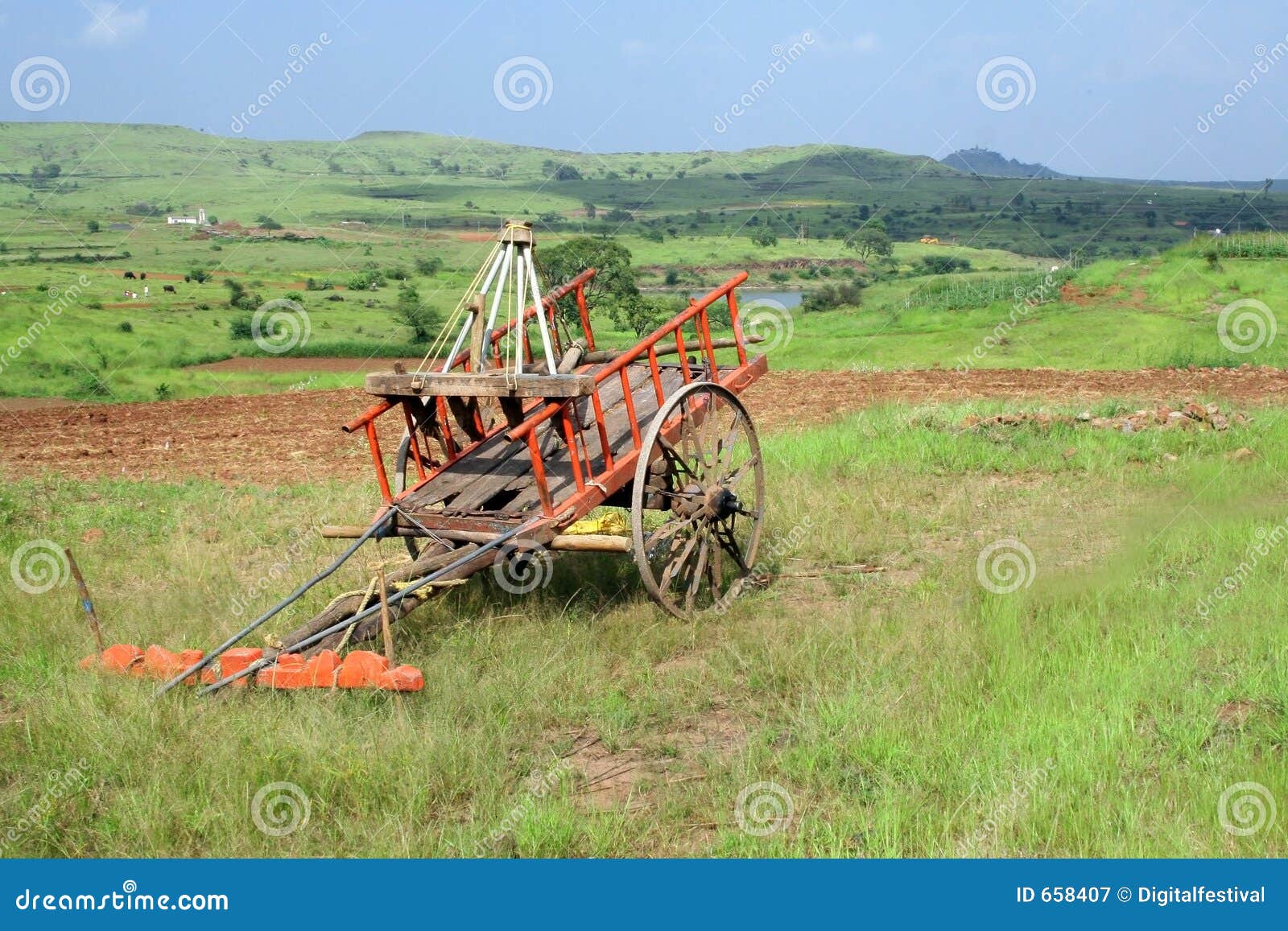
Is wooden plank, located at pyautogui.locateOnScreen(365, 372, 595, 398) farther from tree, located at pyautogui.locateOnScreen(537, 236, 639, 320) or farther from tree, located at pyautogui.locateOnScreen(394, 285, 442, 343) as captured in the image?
tree, located at pyautogui.locateOnScreen(394, 285, 442, 343)

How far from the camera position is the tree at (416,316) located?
3083 cm

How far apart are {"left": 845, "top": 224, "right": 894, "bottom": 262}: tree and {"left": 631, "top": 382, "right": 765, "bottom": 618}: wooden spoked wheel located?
5338 cm

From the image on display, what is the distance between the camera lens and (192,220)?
209 feet

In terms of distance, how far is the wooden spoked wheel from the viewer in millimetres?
6332

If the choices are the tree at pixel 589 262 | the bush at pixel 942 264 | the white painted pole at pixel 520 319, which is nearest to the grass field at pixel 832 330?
the tree at pixel 589 262

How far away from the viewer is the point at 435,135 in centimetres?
15062

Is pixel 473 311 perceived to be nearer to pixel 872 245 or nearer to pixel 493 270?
pixel 493 270

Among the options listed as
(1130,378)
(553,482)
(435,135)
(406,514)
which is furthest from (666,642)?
(435,135)

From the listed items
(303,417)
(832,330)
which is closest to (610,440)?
(303,417)

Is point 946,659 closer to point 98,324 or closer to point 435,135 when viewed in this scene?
point 98,324

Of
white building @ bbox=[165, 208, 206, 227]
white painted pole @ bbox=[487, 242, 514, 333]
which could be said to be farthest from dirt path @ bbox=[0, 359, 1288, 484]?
white building @ bbox=[165, 208, 206, 227]

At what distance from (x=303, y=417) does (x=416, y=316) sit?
53.0ft

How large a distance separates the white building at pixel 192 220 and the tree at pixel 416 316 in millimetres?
30235

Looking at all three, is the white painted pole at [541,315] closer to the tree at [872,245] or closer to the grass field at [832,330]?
the grass field at [832,330]
